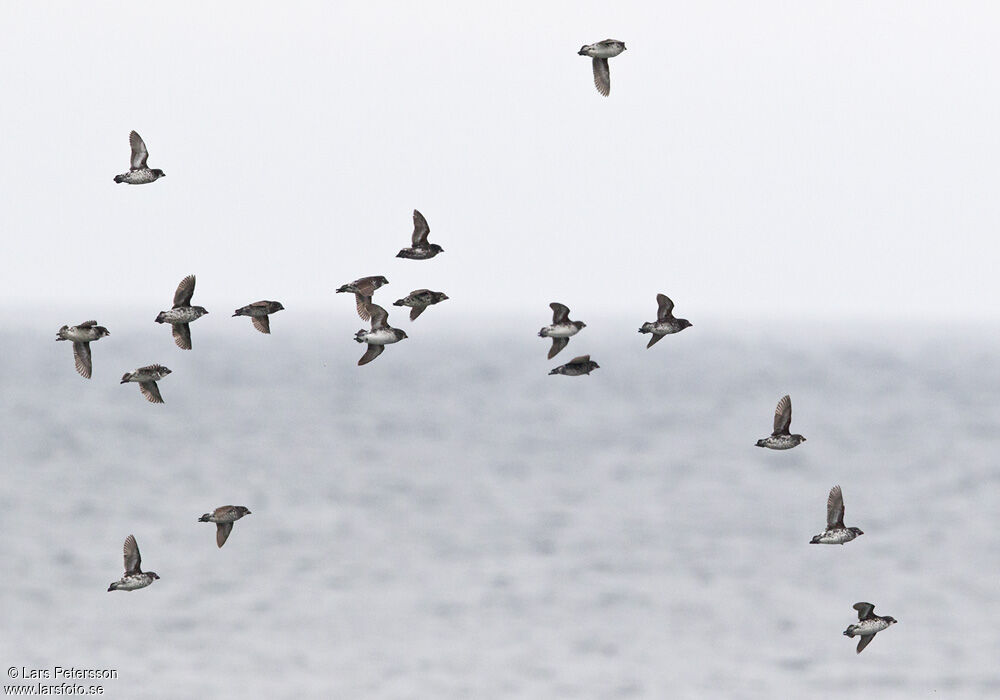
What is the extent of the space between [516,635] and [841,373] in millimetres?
126167

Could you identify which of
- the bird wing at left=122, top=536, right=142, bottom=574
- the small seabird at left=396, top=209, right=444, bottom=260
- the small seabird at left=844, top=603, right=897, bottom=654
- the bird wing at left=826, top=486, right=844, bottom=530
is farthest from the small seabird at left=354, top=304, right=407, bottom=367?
the small seabird at left=844, top=603, right=897, bottom=654

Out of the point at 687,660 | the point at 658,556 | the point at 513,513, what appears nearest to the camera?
the point at 687,660

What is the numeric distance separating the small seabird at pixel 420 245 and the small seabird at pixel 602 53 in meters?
3.66

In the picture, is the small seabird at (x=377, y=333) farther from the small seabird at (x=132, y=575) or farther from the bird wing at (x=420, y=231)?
the small seabird at (x=132, y=575)

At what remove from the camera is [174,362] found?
166750 mm

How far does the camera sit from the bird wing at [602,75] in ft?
86.9

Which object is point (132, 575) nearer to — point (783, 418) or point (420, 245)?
point (420, 245)

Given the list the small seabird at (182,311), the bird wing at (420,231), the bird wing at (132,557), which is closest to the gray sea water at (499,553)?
the bird wing at (132,557)

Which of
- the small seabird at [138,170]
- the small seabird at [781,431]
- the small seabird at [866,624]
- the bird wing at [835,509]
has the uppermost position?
the small seabird at [138,170]

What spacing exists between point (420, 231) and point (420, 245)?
0.77 ft

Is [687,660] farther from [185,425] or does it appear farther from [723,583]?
[185,425]

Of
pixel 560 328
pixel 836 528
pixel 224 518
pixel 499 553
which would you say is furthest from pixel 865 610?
pixel 499 553

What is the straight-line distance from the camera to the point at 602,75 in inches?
1060

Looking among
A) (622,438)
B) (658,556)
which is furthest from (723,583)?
(622,438)
